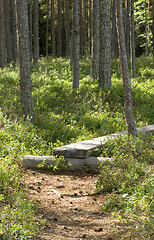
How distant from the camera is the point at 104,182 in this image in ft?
19.0

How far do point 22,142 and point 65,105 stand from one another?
14.5ft

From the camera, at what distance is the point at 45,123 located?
9.83m

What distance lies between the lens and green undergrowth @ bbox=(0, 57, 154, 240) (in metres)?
4.24

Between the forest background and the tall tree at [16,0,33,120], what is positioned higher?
the tall tree at [16,0,33,120]

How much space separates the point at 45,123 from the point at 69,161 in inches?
115

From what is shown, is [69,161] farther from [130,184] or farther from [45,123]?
[45,123]

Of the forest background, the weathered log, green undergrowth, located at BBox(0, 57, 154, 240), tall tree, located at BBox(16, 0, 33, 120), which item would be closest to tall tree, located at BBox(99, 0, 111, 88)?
the forest background

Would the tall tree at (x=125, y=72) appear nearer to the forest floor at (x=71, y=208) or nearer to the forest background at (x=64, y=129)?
the forest background at (x=64, y=129)

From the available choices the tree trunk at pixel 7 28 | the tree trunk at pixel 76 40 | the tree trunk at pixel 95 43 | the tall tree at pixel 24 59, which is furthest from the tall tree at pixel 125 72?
the tree trunk at pixel 7 28

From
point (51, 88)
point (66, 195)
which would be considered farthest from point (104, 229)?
point (51, 88)

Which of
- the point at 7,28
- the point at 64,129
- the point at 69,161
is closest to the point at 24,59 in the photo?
the point at 64,129

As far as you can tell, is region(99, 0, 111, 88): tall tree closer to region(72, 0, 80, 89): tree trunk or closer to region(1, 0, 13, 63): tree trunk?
region(72, 0, 80, 89): tree trunk

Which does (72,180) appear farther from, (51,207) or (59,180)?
(51,207)

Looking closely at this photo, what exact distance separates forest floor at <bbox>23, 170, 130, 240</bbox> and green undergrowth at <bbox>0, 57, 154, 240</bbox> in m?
0.28
